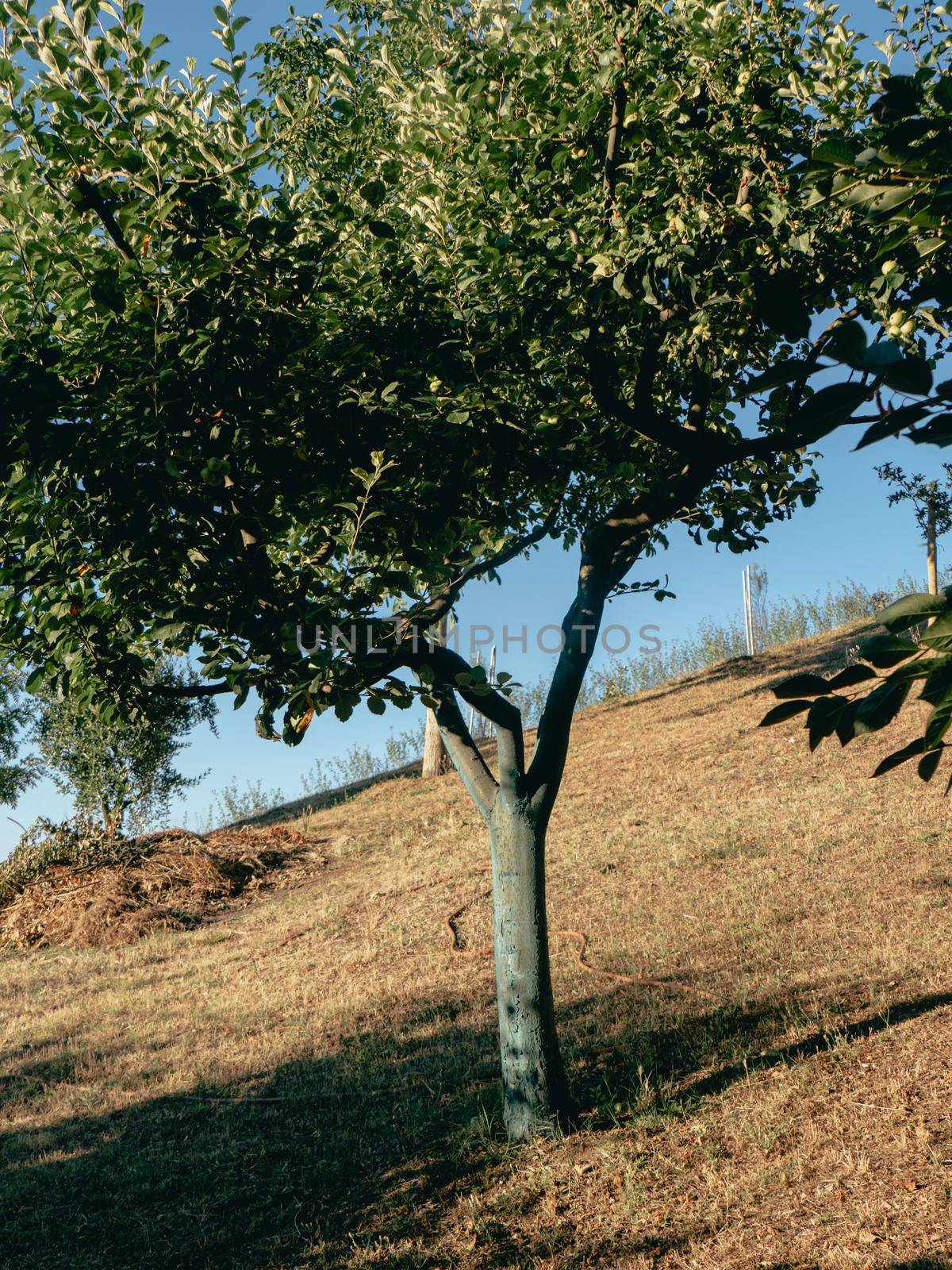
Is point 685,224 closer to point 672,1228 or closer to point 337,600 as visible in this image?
point 337,600

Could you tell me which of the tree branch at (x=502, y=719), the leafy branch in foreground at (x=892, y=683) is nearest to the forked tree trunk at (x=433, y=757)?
the tree branch at (x=502, y=719)

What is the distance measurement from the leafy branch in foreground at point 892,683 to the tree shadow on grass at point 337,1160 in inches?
177

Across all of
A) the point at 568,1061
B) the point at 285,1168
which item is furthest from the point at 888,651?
the point at 568,1061

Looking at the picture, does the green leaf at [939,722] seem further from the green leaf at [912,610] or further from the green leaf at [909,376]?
the green leaf at [909,376]

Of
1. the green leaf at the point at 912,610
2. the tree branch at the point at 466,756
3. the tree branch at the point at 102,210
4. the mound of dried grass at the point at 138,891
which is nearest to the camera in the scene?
the green leaf at the point at 912,610

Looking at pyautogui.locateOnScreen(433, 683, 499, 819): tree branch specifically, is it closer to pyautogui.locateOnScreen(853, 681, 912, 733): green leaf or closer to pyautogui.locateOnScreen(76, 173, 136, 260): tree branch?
pyautogui.locateOnScreen(76, 173, 136, 260): tree branch

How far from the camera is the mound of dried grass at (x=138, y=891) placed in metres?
16.6

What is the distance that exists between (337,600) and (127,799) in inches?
809

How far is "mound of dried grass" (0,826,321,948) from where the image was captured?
16641 millimetres

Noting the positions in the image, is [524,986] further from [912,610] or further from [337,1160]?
[912,610]

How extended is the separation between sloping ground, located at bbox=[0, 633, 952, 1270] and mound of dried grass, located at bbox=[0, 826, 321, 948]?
0.78 metres

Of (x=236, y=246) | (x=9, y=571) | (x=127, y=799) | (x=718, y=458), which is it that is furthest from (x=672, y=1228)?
(x=127, y=799)

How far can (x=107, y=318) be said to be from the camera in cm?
518

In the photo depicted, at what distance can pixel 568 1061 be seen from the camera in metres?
8.15
